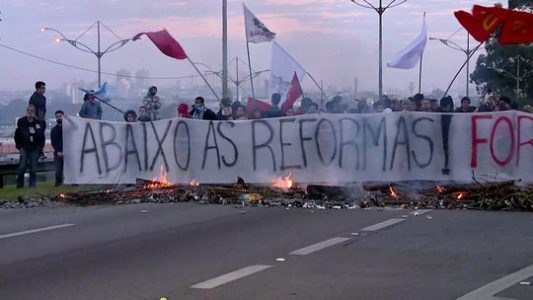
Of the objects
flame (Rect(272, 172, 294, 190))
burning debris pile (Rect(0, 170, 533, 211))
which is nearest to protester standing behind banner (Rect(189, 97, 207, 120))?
burning debris pile (Rect(0, 170, 533, 211))

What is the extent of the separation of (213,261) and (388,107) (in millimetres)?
8627

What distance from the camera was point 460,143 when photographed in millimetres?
13703

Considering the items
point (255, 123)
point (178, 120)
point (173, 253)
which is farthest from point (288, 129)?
point (173, 253)

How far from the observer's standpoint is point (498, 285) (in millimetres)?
7090

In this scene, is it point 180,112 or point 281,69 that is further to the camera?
point 281,69

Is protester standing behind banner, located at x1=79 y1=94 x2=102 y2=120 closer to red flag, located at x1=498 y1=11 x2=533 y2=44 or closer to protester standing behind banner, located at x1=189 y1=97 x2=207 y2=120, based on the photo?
protester standing behind banner, located at x1=189 y1=97 x2=207 y2=120

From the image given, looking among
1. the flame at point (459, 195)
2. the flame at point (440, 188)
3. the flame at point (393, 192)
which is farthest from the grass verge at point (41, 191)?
the flame at point (459, 195)

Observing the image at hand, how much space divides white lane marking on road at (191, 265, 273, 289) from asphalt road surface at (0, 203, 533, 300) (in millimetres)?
17

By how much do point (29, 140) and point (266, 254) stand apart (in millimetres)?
9096

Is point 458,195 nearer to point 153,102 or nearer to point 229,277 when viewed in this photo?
point 229,277

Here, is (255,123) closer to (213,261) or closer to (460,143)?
(460,143)

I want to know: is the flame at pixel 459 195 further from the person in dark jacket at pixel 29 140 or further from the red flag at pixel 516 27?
the person in dark jacket at pixel 29 140

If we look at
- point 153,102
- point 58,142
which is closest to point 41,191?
point 58,142

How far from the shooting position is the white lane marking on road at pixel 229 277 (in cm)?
727
